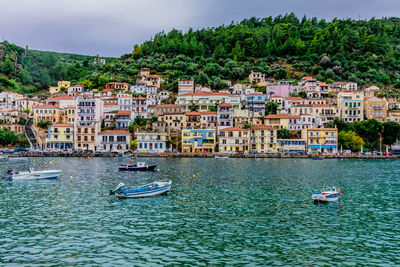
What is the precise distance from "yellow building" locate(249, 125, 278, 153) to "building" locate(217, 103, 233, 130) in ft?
28.1

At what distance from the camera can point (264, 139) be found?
8588 cm

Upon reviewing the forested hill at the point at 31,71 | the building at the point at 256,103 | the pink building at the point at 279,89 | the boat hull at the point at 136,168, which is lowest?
the boat hull at the point at 136,168

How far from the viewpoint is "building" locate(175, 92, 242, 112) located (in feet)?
333

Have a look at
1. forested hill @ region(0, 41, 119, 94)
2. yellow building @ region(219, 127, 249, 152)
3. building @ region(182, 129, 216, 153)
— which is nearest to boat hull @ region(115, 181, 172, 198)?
building @ region(182, 129, 216, 153)

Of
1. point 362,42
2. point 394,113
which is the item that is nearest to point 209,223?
point 394,113

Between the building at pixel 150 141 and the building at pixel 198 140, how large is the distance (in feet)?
17.6

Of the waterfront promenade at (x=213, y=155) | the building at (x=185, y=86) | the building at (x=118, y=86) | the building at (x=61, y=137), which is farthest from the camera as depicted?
the building at (x=118, y=86)

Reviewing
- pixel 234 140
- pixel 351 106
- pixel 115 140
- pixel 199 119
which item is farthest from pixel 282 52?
pixel 115 140

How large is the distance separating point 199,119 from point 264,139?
60.4 feet

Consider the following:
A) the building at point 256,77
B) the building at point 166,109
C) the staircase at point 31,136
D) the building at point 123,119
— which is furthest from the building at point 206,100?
the staircase at point 31,136

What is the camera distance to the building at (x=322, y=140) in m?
85.8

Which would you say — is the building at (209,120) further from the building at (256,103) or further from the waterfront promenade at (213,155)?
the building at (256,103)

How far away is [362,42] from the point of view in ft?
531

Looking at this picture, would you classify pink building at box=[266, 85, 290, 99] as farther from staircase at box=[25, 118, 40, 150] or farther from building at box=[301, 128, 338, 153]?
staircase at box=[25, 118, 40, 150]
